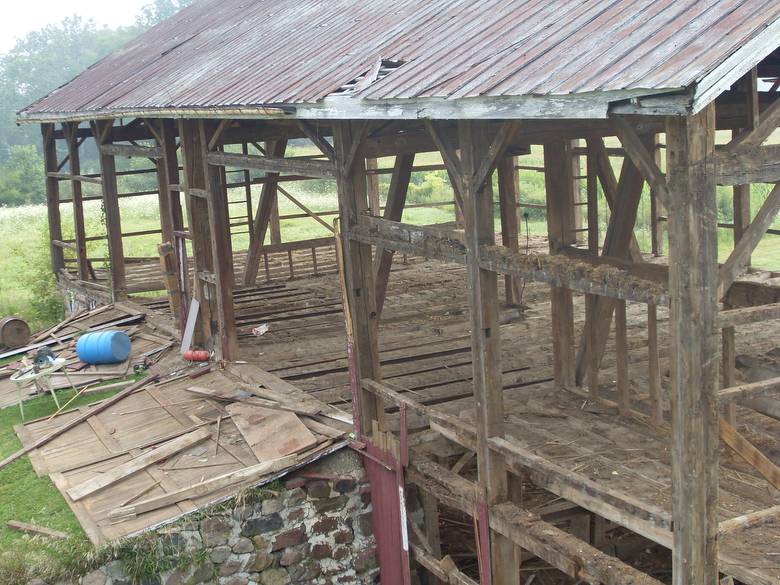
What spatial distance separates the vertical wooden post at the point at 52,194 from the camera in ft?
65.0

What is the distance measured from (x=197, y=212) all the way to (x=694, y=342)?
8.77m

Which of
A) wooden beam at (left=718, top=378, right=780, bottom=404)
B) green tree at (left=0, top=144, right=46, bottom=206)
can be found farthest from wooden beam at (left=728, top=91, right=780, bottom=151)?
green tree at (left=0, top=144, right=46, bottom=206)

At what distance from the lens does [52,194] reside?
20.0m

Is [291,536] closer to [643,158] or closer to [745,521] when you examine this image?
[745,521]

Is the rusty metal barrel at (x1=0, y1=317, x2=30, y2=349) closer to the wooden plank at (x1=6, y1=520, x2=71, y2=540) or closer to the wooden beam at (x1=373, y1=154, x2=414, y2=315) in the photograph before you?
the wooden plank at (x1=6, y1=520, x2=71, y2=540)

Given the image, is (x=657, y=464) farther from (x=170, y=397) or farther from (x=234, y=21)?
(x=234, y=21)

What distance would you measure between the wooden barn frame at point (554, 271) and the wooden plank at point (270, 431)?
63cm

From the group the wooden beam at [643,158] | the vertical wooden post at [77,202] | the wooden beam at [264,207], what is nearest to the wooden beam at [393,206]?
the wooden beam at [643,158]

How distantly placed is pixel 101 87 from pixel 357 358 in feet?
31.6

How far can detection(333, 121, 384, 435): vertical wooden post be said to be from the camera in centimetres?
933

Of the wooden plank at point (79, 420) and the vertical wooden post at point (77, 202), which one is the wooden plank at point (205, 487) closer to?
the wooden plank at point (79, 420)

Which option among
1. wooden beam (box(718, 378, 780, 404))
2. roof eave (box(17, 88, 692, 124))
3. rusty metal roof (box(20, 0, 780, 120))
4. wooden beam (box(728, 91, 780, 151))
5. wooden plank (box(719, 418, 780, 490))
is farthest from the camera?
wooden plank (box(719, 418, 780, 490))

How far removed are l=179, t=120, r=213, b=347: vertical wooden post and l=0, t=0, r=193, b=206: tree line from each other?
40.8 metres

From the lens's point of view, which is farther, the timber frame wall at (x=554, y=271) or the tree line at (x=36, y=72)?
the tree line at (x=36, y=72)
